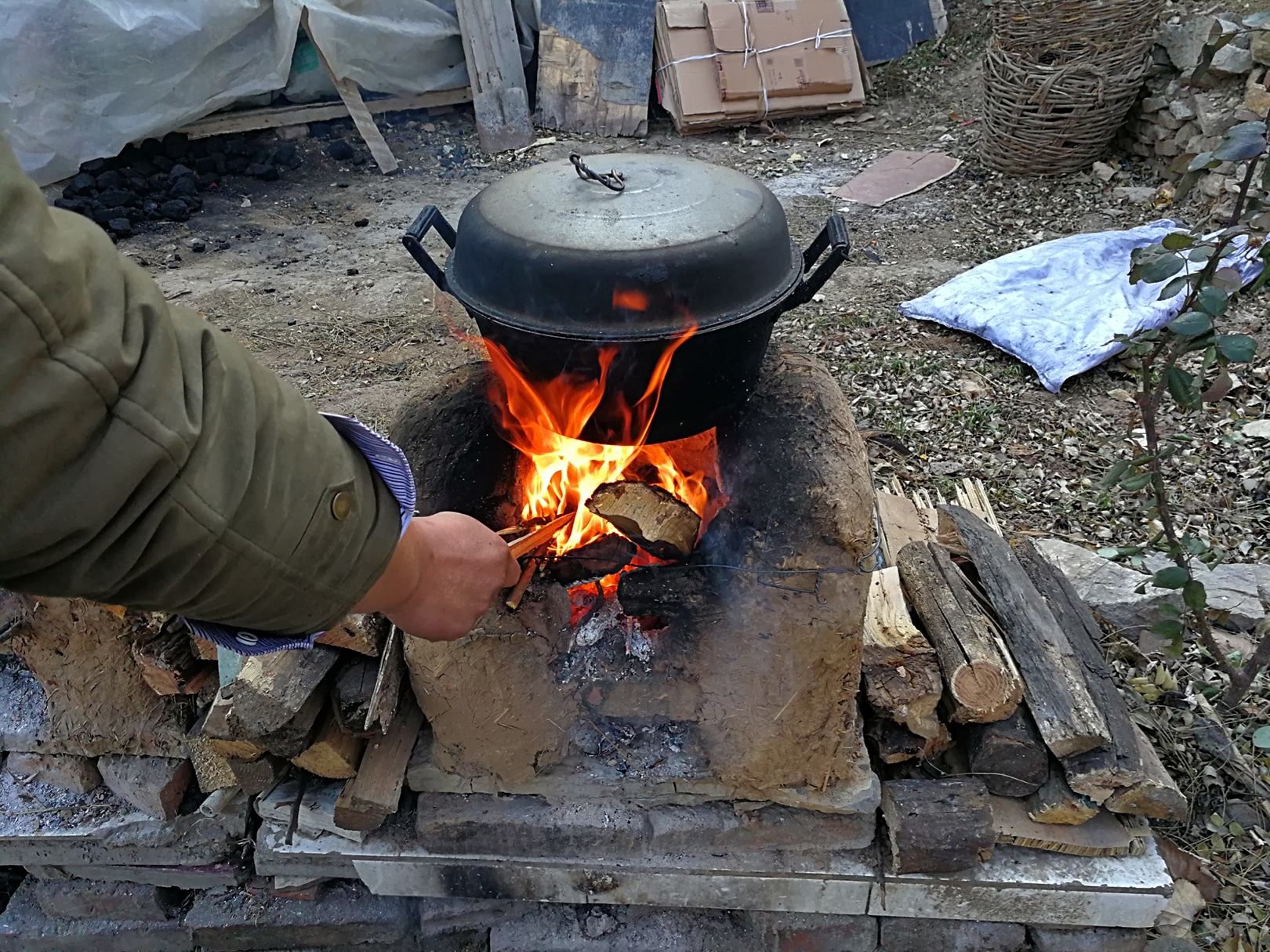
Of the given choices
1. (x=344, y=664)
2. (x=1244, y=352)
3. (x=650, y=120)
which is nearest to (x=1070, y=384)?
(x=1244, y=352)

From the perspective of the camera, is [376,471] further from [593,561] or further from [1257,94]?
[1257,94]

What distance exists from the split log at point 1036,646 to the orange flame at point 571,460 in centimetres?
77

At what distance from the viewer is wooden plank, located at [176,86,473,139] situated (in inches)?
254

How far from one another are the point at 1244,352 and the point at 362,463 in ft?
4.98

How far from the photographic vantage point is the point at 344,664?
1850 mm

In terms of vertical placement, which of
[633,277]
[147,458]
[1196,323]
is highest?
[147,458]

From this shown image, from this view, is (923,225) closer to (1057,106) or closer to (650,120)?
(1057,106)

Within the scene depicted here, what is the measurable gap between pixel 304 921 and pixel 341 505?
1.50m

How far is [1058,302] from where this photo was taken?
4.07m

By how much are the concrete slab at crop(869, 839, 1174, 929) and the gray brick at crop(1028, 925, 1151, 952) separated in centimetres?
5

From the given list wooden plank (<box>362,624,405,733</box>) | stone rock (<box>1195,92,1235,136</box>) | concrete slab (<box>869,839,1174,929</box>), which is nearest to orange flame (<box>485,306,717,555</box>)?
wooden plank (<box>362,624,405,733</box>)

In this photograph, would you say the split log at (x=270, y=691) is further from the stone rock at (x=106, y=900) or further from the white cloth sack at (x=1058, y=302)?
the white cloth sack at (x=1058, y=302)

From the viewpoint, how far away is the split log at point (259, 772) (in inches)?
73.2

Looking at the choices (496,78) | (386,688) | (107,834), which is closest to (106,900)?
(107,834)
